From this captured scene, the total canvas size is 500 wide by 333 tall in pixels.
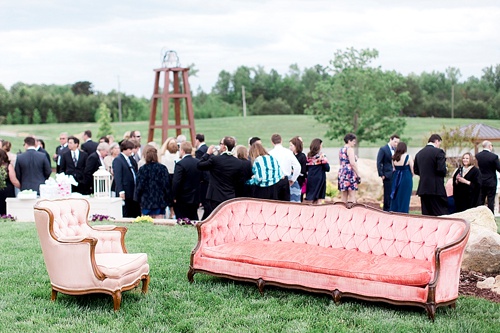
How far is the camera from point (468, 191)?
13062 mm

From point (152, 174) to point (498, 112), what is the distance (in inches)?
1595

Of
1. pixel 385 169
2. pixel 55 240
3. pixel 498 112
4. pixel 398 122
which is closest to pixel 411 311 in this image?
pixel 55 240

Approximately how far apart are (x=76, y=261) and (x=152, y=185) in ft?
17.3

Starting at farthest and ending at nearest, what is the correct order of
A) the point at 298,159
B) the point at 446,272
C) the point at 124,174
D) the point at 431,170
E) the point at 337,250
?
1. the point at 298,159
2. the point at 124,174
3. the point at 431,170
4. the point at 337,250
5. the point at 446,272

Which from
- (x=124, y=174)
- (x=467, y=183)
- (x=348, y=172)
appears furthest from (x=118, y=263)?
(x=467, y=183)

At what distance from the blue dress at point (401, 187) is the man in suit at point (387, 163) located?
0.34m

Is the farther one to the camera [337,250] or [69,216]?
[337,250]

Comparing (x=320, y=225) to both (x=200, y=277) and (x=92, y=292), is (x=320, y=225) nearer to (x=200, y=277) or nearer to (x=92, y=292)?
(x=200, y=277)

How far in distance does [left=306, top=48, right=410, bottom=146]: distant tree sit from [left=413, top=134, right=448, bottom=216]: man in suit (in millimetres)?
19545

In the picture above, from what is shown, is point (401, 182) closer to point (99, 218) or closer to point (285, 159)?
point (285, 159)

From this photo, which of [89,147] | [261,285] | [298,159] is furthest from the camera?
[89,147]

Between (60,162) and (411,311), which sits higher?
(60,162)

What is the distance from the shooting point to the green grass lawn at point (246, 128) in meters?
52.2

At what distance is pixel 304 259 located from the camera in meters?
7.48
